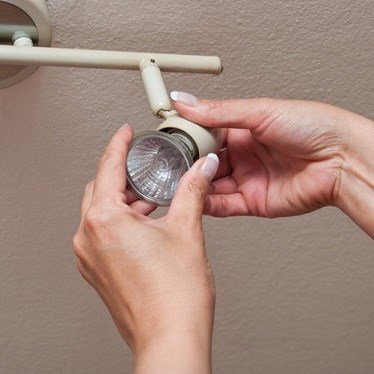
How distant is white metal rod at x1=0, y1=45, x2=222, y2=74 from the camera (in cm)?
71

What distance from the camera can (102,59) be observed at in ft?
2.38

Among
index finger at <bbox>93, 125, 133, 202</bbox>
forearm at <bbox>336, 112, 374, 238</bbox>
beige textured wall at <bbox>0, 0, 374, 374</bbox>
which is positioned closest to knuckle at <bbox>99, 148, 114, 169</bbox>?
index finger at <bbox>93, 125, 133, 202</bbox>

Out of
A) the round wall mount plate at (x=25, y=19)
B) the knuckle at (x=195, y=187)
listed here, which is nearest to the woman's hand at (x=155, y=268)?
the knuckle at (x=195, y=187)

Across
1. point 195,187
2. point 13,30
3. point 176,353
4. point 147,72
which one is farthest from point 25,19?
point 176,353

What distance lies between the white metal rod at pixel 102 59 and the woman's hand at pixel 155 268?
0.29ft

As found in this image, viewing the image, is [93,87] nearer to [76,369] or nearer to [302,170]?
[302,170]

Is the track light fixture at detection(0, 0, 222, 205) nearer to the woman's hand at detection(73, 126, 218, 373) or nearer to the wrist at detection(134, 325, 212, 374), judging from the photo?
the woman's hand at detection(73, 126, 218, 373)

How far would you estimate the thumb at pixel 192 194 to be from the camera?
67 centimetres

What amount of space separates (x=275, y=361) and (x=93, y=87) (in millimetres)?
572

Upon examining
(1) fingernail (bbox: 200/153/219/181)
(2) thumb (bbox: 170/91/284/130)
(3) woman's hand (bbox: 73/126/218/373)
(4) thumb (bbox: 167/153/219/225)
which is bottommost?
(3) woman's hand (bbox: 73/126/218/373)

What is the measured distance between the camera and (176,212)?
26.6 inches

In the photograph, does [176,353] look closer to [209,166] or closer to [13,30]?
[209,166]

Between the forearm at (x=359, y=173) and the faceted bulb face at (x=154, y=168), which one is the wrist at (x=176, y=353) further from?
the forearm at (x=359, y=173)

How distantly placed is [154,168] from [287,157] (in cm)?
17
